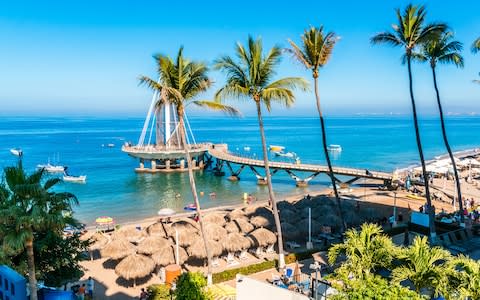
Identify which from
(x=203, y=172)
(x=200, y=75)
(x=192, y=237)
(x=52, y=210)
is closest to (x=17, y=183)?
(x=52, y=210)

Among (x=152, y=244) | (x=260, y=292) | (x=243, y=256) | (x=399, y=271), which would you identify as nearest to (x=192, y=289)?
(x=260, y=292)

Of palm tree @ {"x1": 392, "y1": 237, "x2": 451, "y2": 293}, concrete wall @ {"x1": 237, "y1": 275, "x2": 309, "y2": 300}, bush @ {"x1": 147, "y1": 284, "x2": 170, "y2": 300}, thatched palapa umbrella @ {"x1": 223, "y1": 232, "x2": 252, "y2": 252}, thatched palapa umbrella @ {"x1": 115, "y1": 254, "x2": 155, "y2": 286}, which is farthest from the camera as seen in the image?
thatched palapa umbrella @ {"x1": 223, "y1": 232, "x2": 252, "y2": 252}

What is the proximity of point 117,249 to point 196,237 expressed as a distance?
3.65 meters

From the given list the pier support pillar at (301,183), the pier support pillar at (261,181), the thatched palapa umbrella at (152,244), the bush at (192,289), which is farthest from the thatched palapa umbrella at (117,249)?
the pier support pillar at (261,181)

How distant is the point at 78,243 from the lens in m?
11.6

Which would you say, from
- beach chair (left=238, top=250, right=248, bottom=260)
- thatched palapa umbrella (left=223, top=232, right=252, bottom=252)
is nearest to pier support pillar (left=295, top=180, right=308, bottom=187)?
beach chair (left=238, top=250, right=248, bottom=260)

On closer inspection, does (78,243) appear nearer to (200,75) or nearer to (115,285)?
(115,285)

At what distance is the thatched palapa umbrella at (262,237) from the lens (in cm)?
1906

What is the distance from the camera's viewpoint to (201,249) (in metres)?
17.5

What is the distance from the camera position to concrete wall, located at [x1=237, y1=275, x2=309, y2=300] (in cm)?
907

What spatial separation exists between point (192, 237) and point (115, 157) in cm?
6275

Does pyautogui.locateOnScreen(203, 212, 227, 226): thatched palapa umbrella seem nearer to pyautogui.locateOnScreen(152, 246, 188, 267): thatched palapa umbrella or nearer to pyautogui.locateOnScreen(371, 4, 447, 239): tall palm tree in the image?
pyautogui.locateOnScreen(152, 246, 188, 267): thatched palapa umbrella

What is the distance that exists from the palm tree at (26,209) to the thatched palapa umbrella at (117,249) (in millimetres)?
8200

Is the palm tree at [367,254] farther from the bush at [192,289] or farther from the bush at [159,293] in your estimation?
the bush at [159,293]
